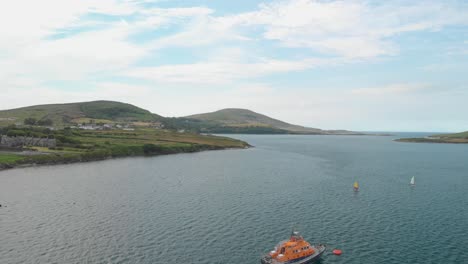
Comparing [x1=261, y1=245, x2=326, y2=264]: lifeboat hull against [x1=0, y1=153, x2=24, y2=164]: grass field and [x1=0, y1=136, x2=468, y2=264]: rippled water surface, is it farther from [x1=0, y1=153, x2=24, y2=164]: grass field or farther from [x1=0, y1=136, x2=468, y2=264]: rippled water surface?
[x1=0, y1=153, x2=24, y2=164]: grass field

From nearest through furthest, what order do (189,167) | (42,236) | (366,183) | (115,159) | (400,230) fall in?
1. (42,236)
2. (400,230)
3. (366,183)
4. (189,167)
5. (115,159)

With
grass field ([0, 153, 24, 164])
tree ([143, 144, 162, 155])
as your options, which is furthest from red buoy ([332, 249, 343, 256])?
tree ([143, 144, 162, 155])

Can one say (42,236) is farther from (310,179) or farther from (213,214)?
(310,179)

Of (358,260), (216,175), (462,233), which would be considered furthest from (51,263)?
(216,175)

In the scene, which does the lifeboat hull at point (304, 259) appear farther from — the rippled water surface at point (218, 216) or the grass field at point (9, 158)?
the grass field at point (9, 158)

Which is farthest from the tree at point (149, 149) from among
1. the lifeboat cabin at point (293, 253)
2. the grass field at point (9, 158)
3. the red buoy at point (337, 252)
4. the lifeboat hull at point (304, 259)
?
the red buoy at point (337, 252)

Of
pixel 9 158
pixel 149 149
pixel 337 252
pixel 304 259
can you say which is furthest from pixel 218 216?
pixel 149 149
